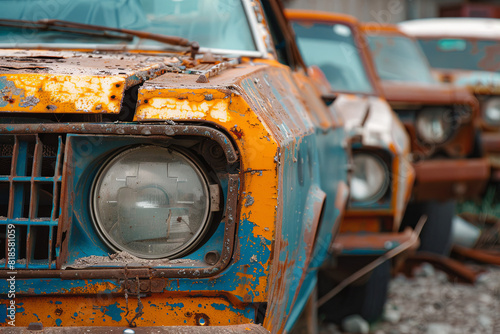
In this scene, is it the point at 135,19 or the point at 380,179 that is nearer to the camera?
the point at 135,19

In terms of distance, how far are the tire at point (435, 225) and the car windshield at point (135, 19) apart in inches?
131

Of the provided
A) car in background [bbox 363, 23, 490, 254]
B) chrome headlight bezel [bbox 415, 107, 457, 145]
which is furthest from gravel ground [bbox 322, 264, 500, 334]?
chrome headlight bezel [bbox 415, 107, 457, 145]

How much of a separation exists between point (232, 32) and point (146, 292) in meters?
1.25

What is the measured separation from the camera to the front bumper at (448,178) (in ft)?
17.5

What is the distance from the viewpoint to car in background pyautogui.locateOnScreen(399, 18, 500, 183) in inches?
285

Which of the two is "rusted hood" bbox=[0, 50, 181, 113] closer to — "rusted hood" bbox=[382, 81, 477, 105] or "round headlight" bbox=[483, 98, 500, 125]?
"rusted hood" bbox=[382, 81, 477, 105]

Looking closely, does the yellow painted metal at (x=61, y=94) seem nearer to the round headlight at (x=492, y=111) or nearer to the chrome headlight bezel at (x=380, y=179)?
the chrome headlight bezel at (x=380, y=179)

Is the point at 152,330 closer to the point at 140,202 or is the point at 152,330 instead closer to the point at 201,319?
the point at 201,319

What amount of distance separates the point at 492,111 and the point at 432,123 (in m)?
2.20

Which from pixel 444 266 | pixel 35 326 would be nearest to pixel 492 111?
pixel 444 266

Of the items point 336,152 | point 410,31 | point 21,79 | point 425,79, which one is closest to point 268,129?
point 21,79

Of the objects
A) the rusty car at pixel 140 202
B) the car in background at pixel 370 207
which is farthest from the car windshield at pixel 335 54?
the rusty car at pixel 140 202

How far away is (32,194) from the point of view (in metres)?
1.67

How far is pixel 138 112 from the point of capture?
167 cm
